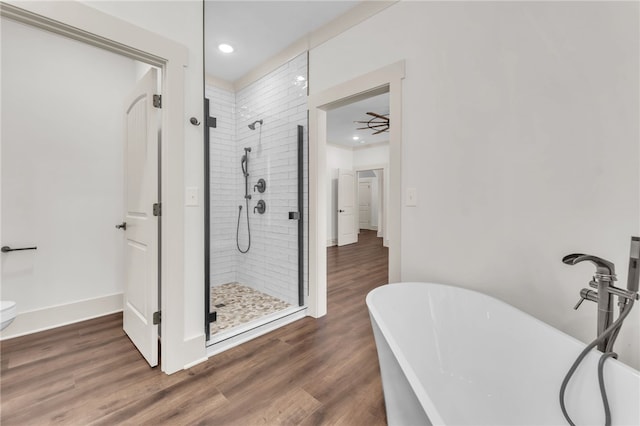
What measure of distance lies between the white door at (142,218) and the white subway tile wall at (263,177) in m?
1.21

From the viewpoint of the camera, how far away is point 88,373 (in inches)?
69.4

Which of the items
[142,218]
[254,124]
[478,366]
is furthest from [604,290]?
[254,124]

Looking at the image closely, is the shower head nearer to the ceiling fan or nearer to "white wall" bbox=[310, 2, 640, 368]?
"white wall" bbox=[310, 2, 640, 368]

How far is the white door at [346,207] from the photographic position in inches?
274

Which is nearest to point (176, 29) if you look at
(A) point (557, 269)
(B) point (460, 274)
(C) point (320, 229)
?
(C) point (320, 229)

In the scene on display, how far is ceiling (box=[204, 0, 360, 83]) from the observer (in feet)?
7.53

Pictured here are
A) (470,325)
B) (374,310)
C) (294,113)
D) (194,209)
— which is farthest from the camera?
(294,113)

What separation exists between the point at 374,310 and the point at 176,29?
2.15 meters

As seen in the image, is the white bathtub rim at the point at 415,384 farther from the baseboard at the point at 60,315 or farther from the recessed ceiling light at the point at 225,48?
the recessed ceiling light at the point at 225,48

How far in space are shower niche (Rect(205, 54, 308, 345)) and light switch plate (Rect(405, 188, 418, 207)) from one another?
110 centimetres

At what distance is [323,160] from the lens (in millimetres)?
2695

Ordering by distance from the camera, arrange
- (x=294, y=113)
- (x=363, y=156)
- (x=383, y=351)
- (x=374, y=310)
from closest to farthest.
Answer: (x=383, y=351) → (x=374, y=310) → (x=294, y=113) → (x=363, y=156)

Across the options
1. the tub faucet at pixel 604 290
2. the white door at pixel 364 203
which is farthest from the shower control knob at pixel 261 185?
the white door at pixel 364 203

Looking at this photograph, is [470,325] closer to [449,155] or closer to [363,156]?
[449,155]
